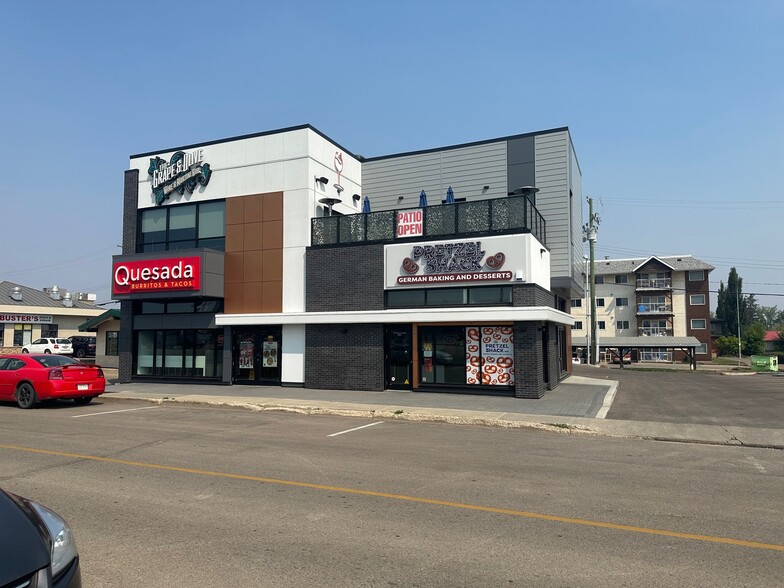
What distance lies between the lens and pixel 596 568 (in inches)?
186

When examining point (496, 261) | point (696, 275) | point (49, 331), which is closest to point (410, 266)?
point (496, 261)

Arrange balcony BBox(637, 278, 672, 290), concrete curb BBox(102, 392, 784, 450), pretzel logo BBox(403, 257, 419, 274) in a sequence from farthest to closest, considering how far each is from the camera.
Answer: balcony BBox(637, 278, 672, 290)
pretzel logo BBox(403, 257, 419, 274)
concrete curb BBox(102, 392, 784, 450)

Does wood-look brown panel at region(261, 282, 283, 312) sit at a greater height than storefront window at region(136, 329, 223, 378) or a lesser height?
greater

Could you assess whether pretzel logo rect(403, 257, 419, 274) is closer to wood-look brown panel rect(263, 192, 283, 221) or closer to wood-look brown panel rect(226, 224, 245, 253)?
wood-look brown panel rect(263, 192, 283, 221)

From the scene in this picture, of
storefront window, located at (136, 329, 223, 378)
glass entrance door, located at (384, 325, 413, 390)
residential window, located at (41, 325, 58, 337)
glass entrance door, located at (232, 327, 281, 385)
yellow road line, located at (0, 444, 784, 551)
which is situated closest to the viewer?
yellow road line, located at (0, 444, 784, 551)

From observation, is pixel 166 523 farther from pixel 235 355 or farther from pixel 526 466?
pixel 235 355

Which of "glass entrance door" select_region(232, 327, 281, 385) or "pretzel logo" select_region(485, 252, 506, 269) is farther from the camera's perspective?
"glass entrance door" select_region(232, 327, 281, 385)

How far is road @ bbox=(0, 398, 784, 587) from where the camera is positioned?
15.4ft

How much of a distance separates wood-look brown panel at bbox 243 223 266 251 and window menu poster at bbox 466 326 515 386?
9256 millimetres

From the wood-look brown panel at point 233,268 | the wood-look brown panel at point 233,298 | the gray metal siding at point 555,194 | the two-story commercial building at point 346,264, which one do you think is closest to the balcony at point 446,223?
the two-story commercial building at point 346,264

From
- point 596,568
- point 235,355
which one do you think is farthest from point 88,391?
point 596,568

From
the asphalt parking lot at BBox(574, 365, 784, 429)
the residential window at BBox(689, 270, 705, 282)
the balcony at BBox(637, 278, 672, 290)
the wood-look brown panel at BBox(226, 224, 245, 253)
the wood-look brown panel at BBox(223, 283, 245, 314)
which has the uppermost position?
the residential window at BBox(689, 270, 705, 282)

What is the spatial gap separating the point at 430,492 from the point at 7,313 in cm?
5778

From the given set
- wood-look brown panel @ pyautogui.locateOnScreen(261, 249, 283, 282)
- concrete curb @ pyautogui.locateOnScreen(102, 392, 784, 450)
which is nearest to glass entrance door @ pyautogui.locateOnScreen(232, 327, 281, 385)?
wood-look brown panel @ pyautogui.locateOnScreen(261, 249, 283, 282)
